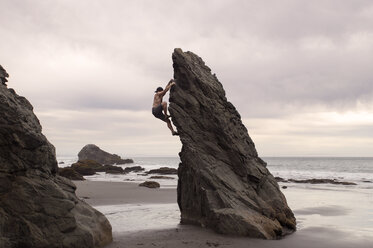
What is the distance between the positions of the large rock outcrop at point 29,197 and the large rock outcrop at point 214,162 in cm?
487

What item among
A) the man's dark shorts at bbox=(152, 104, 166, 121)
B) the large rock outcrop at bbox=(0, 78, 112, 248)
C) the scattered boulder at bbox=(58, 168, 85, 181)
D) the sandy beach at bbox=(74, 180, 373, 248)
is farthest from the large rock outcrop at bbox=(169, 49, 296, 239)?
the scattered boulder at bbox=(58, 168, 85, 181)

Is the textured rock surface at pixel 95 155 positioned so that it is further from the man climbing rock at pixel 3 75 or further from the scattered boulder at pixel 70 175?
the man climbing rock at pixel 3 75

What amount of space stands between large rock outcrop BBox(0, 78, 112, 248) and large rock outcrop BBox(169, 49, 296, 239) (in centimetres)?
487

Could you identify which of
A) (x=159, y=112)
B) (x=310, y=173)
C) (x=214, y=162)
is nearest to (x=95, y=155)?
(x=310, y=173)

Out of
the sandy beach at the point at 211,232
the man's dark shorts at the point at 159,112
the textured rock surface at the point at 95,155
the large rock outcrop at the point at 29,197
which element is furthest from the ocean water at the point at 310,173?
the large rock outcrop at the point at 29,197

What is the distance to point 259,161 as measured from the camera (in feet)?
49.5

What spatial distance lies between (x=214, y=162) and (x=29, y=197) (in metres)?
6.92

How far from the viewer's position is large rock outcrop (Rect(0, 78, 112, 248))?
28.0 feet

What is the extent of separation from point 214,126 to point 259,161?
287 centimetres

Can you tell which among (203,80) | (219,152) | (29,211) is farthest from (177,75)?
(29,211)

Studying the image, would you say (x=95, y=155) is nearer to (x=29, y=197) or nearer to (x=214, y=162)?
(x=214, y=162)

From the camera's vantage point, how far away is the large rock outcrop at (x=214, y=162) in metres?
12.6

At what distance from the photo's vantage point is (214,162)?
13.5 meters

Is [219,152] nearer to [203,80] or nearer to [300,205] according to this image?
[203,80]
